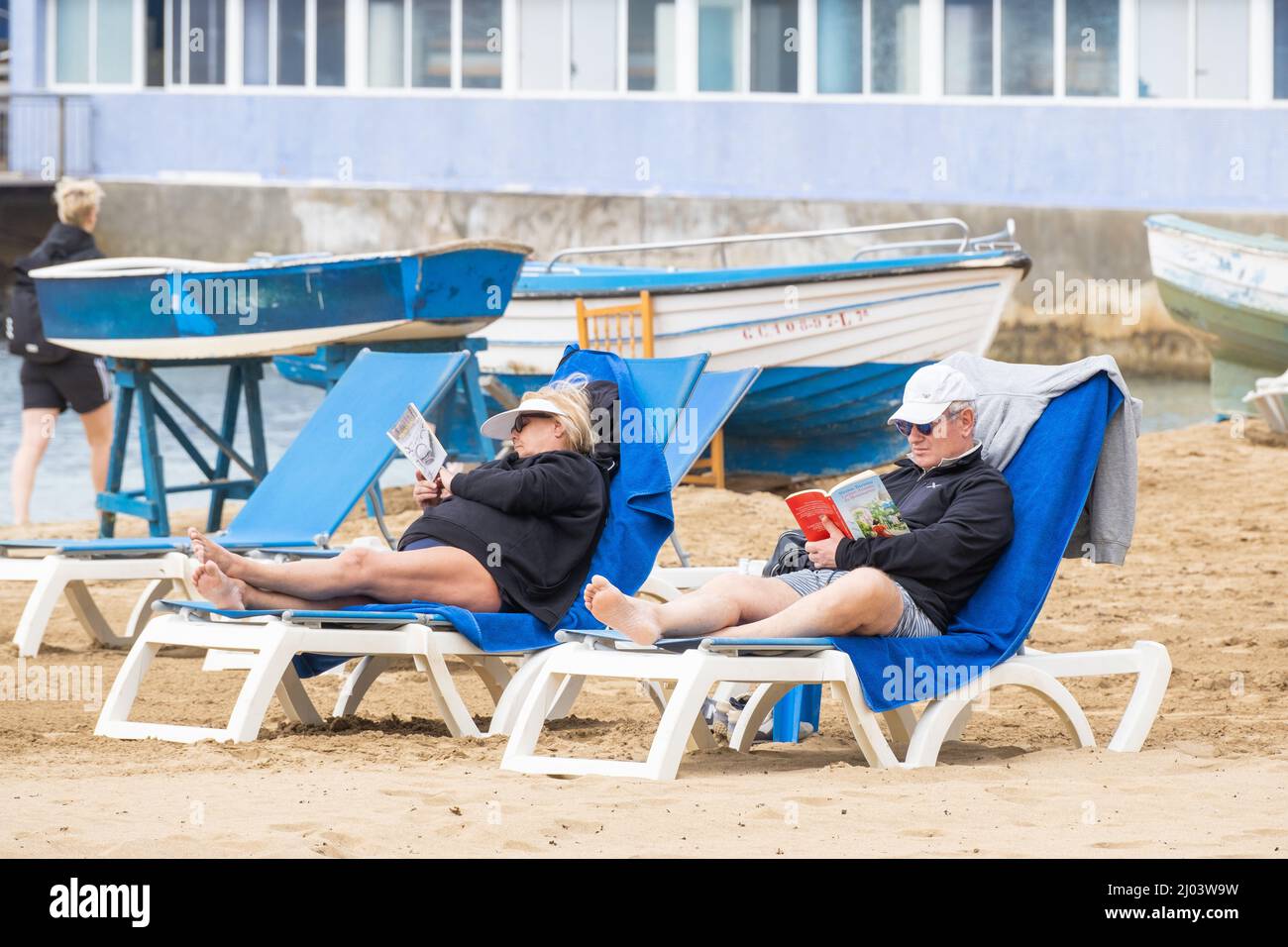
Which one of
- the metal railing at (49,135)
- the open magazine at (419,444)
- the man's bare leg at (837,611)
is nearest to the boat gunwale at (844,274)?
the open magazine at (419,444)

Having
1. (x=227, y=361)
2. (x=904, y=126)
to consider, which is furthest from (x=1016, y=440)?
(x=904, y=126)

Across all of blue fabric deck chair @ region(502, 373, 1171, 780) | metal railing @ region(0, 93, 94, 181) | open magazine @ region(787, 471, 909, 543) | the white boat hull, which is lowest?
blue fabric deck chair @ region(502, 373, 1171, 780)

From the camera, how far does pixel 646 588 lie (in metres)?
7.21

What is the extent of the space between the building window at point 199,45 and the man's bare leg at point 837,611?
23.9 meters

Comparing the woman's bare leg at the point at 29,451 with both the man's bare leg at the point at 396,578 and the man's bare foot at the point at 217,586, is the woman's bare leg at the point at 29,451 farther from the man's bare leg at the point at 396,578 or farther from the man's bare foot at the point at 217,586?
the man's bare foot at the point at 217,586

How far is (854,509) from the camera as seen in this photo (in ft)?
18.4

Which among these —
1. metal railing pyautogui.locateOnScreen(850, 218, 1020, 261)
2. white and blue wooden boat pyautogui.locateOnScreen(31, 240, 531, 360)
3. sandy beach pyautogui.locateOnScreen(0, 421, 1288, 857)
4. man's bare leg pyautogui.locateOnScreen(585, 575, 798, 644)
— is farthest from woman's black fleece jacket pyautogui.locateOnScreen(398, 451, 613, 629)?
metal railing pyautogui.locateOnScreen(850, 218, 1020, 261)

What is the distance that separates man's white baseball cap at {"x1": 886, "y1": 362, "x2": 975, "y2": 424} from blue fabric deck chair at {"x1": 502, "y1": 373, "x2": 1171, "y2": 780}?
26 cm

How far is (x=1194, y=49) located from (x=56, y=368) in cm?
1714

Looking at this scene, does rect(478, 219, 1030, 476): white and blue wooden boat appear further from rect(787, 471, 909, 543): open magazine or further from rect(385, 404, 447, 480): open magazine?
rect(787, 471, 909, 543): open magazine

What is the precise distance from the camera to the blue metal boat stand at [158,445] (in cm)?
1096

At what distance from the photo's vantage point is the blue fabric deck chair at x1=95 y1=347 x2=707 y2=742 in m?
5.79

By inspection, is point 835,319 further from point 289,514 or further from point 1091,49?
point 1091,49
